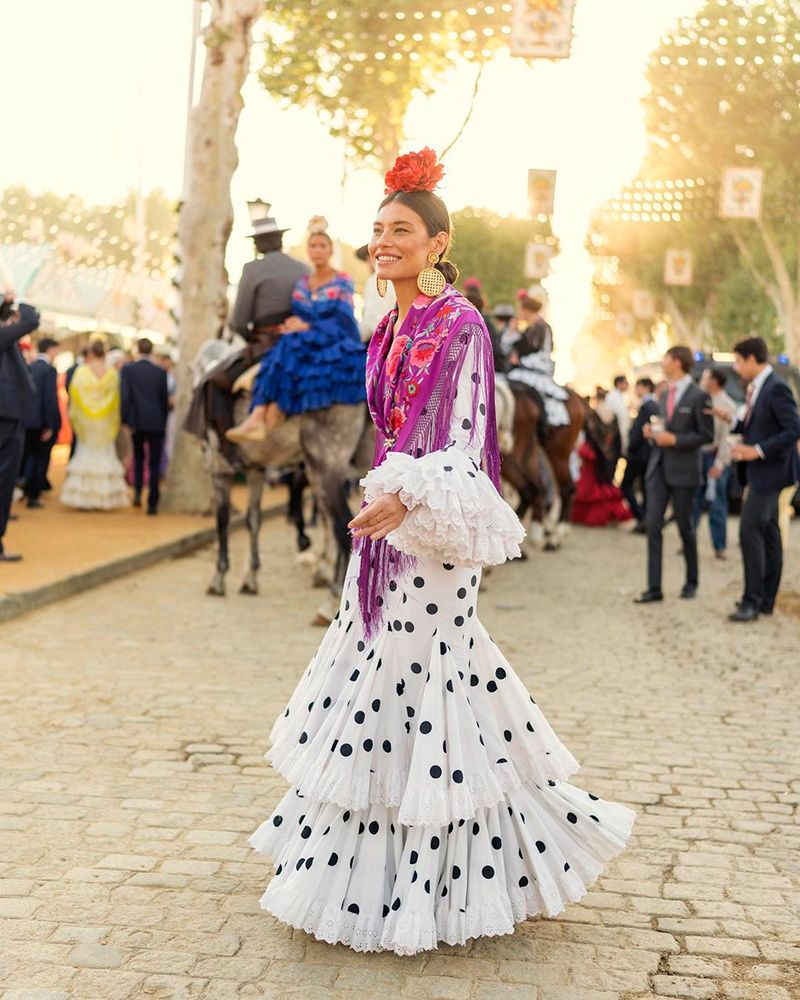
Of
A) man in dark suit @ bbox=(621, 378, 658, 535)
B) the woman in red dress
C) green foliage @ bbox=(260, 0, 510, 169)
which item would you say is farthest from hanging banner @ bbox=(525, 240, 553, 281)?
man in dark suit @ bbox=(621, 378, 658, 535)

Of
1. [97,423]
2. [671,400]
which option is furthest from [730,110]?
[671,400]

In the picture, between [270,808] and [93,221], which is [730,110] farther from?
[93,221]

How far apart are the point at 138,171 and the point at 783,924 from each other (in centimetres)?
4952

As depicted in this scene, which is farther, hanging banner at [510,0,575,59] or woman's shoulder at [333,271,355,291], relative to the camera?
hanging banner at [510,0,575,59]

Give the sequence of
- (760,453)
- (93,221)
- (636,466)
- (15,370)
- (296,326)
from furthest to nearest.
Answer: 1. (93,221)
2. (636,466)
3. (15,370)
4. (760,453)
5. (296,326)

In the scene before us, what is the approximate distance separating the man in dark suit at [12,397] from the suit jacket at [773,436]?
5956mm

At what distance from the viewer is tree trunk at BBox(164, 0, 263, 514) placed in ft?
52.5

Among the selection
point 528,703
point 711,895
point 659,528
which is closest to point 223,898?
point 528,703

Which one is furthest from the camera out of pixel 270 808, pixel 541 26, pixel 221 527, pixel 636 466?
pixel 636 466

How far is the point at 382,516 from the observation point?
366 cm

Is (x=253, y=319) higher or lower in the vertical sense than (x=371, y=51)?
lower

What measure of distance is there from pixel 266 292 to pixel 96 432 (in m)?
8.20

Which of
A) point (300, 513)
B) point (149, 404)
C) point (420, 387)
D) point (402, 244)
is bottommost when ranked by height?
point (300, 513)

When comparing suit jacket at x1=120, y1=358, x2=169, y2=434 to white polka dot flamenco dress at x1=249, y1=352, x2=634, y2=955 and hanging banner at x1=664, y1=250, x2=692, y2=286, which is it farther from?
hanging banner at x1=664, y1=250, x2=692, y2=286
